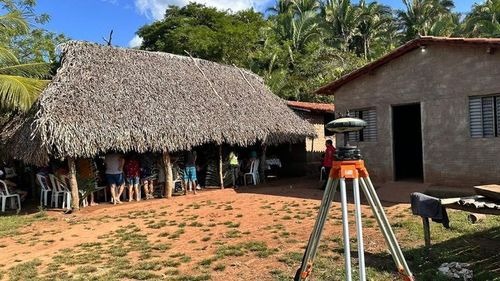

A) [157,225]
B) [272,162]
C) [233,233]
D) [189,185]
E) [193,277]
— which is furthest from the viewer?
[272,162]

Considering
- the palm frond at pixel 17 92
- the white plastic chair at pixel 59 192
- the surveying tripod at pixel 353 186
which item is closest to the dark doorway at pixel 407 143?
the white plastic chair at pixel 59 192

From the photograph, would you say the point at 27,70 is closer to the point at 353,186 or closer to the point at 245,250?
the point at 245,250

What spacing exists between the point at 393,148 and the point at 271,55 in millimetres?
14890

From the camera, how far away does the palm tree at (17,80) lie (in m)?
11.9

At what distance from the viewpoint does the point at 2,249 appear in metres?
7.87

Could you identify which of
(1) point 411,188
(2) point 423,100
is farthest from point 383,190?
(2) point 423,100

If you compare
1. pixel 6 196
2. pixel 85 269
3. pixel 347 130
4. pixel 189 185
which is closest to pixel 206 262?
pixel 85 269

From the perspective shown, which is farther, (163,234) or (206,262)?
(163,234)

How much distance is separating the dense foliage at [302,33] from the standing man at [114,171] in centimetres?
808

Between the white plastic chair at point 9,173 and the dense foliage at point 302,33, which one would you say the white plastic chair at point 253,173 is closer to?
the dense foliage at point 302,33

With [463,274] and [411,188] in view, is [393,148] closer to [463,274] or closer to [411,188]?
[411,188]

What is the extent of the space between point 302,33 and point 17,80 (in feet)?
72.1

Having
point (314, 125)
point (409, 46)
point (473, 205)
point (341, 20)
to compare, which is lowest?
point (473, 205)

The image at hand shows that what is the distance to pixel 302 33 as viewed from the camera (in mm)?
31156
